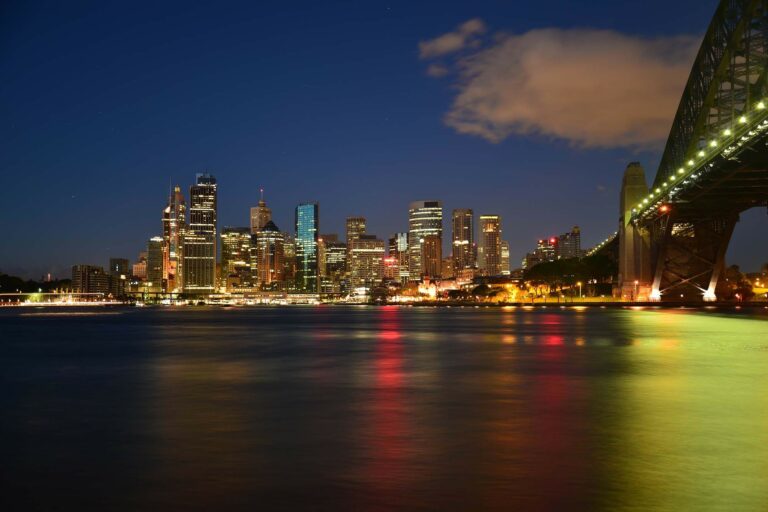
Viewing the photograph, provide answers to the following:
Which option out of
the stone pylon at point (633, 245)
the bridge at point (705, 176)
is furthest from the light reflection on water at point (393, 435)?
the stone pylon at point (633, 245)

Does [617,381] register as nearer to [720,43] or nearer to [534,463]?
[534,463]

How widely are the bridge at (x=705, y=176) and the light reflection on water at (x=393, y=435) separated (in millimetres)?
39953

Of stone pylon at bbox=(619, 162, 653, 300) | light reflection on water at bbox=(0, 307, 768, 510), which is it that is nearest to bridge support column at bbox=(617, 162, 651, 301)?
stone pylon at bbox=(619, 162, 653, 300)

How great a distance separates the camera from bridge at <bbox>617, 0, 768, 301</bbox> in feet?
229

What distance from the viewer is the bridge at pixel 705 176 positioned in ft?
229

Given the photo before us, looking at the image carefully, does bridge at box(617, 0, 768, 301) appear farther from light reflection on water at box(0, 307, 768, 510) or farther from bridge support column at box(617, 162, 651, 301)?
light reflection on water at box(0, 307, 768, 510)

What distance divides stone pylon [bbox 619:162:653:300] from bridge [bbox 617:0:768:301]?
0.51 ft

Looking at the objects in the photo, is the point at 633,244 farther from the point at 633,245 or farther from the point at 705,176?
the point at 705,176

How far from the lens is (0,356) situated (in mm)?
39469

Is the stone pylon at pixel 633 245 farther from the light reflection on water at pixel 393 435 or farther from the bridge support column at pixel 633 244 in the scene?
the light reflection on water at pixel 393 435

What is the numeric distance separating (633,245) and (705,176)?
141 feet

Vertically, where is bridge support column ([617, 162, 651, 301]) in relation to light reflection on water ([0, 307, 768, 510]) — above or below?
above

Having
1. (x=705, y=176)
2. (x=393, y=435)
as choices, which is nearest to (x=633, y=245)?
(x=705, y=176)

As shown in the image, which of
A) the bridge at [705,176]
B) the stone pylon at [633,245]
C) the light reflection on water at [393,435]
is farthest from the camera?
the stone pylon at [633,245]
